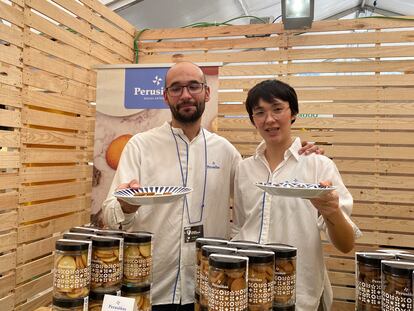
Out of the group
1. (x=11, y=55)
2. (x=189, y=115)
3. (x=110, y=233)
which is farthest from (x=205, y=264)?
(x=11, y=55)

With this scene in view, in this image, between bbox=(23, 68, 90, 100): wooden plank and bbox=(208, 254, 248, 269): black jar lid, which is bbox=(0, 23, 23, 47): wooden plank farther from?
bbox=(208, 254, 248, 269): black jar lid

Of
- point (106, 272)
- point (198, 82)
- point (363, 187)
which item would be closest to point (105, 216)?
point (106, 272)

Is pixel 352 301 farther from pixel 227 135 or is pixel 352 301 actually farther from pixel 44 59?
pixel 44 59

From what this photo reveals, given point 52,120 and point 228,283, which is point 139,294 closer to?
point 228,283

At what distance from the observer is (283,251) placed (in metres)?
1.14

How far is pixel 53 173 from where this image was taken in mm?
2926

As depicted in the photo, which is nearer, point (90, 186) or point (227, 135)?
point (90, 186)

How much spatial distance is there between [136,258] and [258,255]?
0.39 metres

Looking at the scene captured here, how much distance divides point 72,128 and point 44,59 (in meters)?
0.62

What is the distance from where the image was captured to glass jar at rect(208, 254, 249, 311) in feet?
3.25

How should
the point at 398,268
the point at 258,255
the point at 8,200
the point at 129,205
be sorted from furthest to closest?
the point at 8,200 < the point at 129,205 < the point at 258,255 < the point at 398,268

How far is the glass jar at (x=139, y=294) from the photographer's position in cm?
119

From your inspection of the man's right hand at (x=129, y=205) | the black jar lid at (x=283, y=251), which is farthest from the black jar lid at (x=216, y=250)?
the man's right hand at (x=129, y=205)

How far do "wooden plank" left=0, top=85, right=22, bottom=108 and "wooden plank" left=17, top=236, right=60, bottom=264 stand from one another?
3.19 ft
